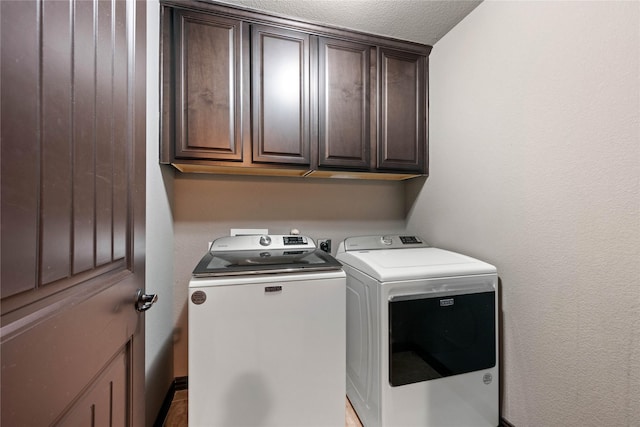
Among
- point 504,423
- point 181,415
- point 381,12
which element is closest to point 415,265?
point 504,423

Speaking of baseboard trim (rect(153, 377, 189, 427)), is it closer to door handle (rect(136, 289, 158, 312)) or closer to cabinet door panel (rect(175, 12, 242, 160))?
door handle (rect(136, 289, 158, 312))

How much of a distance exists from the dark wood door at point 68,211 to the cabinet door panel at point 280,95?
0.79 metres

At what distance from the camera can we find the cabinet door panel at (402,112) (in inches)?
69.0

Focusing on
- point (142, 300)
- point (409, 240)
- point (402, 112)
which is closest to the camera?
point (142, 300)

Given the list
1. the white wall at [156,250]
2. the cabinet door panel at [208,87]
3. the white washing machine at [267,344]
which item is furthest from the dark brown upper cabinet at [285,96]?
the white washing machine at [267,344]

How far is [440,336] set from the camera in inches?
49.4

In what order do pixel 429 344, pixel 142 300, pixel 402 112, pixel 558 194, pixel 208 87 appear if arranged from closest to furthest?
pixel 142 300, pixel 558 194, pixel 429 344, pixel 208 87, pixel 402 112

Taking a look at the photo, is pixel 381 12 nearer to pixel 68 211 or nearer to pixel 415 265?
pixel 415 265

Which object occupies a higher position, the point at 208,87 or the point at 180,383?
the point at 208,87

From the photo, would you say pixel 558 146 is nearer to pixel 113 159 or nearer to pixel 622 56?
pixel 622 56

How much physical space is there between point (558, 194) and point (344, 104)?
1263 millimetres

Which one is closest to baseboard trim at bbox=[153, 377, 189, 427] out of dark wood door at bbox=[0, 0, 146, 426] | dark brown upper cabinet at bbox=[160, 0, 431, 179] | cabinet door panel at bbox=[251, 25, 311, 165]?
dark wood door at bbox=[0, 0, 146, 426]

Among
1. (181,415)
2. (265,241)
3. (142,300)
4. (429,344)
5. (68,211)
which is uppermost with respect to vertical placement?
(68,211)

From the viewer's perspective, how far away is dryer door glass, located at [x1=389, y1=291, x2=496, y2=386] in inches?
47.6
